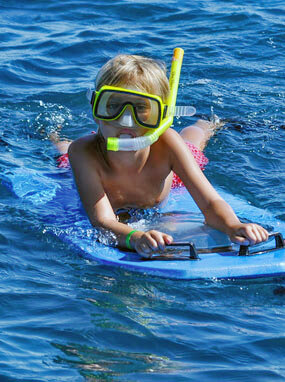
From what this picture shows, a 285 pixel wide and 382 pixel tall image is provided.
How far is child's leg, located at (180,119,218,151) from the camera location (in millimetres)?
5776

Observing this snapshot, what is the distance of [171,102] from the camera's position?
4207mm

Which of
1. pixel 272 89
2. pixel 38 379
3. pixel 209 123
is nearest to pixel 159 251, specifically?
pixel 38 379

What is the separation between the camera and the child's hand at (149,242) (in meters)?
3.68

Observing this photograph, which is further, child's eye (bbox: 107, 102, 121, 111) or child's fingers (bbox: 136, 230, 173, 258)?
child's eye (bbox: 107, 102, 121, 111)

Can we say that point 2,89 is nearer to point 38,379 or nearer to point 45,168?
point 45,168

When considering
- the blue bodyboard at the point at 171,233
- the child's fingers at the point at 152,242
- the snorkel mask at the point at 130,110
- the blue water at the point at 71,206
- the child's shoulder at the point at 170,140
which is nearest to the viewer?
the blue water at the point at 71,206

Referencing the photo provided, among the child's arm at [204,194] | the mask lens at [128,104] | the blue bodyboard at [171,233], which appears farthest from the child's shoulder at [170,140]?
the blue bodyboard at [171,233]

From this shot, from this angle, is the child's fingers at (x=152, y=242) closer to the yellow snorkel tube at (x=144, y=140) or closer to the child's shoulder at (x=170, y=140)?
the yellow snorkel tube at (x=144, y=140)

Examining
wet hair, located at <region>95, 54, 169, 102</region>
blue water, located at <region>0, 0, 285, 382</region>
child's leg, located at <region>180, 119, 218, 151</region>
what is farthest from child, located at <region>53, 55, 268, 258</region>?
child's leg, located at <region>180, 119, 218, 151</region>

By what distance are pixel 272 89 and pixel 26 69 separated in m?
2.86

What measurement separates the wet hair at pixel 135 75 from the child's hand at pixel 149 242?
0.87m

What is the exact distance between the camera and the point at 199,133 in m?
5.89

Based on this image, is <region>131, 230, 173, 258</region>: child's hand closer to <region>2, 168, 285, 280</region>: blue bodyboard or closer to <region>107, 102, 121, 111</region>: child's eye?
<region>2, 168, 285, 280</region>: blue bodyboard

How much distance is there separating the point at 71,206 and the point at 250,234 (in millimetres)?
1459
